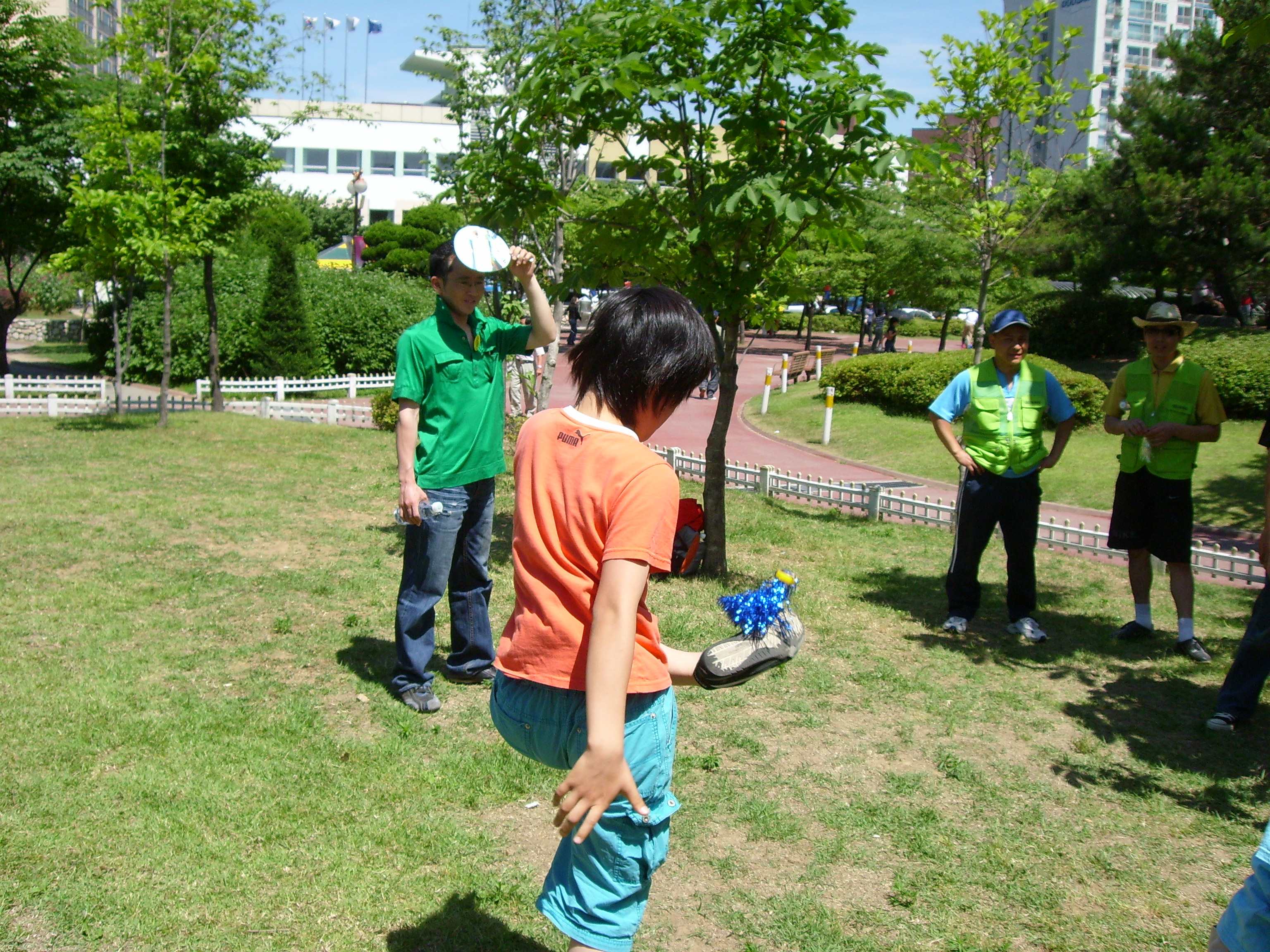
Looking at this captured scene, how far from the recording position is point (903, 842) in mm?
3758

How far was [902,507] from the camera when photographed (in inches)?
398

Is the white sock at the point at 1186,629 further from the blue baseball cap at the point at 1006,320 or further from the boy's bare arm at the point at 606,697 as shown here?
the boy's bare arm at the point at 606,697

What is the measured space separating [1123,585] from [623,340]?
678 centimetres

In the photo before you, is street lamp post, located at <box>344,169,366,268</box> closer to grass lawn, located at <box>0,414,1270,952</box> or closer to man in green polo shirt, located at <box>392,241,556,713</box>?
grass lawn, located at <box>0,414,1270,952</box>

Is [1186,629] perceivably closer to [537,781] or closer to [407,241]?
[537,781]

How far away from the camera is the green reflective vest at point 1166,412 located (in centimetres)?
594

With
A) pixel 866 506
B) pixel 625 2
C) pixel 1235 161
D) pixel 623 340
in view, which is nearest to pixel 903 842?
pixel 623 340

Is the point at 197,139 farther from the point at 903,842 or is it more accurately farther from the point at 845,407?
the point at 903,842

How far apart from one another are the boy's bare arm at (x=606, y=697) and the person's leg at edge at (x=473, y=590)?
2.93 metres

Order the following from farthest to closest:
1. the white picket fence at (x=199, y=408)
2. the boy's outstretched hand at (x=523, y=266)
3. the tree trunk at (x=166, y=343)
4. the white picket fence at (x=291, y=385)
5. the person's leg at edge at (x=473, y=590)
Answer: the white picket fence at (x=291, y=385)
the white picket fence at (x=199, y=408)
the tree trunk at (x=166, y=343)
the person's leg at edge at (x=473, y=590)
the boy's outstretched hand at (x=523, y=266)

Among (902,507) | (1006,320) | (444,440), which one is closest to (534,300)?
(444,440)

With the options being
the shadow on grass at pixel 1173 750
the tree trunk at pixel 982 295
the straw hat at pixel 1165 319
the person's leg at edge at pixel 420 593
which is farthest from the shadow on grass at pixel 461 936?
the tree trunk at pixel 982 295

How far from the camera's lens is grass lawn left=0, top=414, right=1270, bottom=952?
3.19m

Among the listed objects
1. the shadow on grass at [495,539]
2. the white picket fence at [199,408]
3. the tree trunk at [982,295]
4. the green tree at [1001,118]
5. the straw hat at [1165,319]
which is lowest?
the shadow on grass at [495,539]
